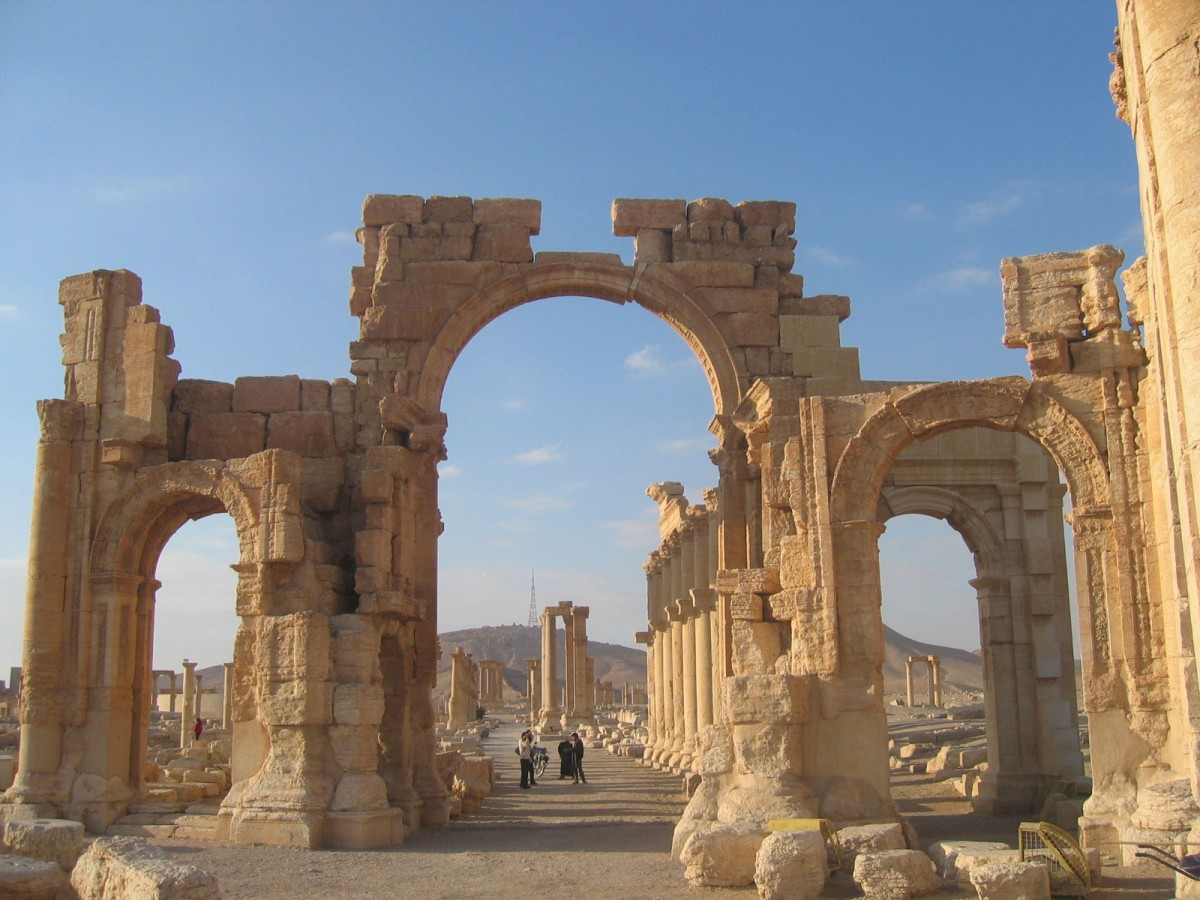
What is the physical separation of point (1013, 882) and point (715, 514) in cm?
1265

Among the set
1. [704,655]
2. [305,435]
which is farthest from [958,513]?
[305,435]

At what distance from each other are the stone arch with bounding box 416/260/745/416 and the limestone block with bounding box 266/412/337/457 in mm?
1306

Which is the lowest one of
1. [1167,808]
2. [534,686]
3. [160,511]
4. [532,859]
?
[532,859]

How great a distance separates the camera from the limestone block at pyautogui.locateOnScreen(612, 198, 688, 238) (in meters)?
16.7

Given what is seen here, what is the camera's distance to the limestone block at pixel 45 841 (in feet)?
29.6

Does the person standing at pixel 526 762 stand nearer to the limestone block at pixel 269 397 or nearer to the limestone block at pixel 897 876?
the limestone block at pixel 269 397

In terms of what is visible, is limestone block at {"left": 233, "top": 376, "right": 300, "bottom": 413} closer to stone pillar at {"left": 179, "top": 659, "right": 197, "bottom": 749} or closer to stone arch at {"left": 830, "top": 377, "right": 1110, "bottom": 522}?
stone arch at {"left": 830, "top": 377, "right": 1110, "bottom": 522}

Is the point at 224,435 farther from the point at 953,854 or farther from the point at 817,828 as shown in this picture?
the point at 953,854

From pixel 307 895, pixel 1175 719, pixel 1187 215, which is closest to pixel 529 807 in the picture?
pixel 307 895

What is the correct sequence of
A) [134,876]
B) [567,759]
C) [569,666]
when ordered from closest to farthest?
[134,876] → [567,759] → [569,666]

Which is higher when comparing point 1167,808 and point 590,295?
point 590,295

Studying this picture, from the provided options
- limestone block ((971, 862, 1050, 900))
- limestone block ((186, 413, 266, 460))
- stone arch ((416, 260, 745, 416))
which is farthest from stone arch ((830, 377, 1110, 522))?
limestone block ((186, 413, 266, 460))

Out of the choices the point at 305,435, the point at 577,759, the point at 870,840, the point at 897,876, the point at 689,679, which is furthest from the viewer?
the point at 689,679

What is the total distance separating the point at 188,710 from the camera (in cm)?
3275
